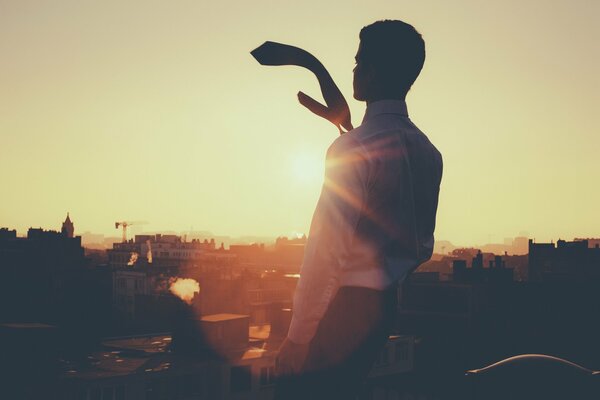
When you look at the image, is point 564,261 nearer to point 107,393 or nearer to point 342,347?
point 107,393

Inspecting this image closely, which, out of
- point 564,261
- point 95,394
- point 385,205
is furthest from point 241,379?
point 564,261

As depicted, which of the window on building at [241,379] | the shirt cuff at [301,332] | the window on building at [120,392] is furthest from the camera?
the window on building at [241,379]

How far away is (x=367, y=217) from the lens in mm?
3021

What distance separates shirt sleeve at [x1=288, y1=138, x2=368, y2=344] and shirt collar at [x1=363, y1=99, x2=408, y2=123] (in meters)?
0.47

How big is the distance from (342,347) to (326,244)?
1.37 ft

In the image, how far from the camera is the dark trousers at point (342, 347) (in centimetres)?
296

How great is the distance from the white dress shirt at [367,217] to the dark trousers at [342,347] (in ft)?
0.24

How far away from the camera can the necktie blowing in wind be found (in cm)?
322

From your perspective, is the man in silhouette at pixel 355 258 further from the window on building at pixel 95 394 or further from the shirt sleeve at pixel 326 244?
the window on building at pixel 95 394

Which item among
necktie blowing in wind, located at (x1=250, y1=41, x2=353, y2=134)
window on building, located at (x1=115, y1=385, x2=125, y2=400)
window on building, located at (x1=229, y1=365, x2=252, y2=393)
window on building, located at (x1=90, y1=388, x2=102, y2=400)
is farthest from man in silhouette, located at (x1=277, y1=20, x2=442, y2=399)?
window on building, located at (x1=229, y1=365, x2=252, y2=393)

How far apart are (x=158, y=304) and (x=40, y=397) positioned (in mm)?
33497

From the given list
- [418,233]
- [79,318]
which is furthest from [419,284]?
[418,233]

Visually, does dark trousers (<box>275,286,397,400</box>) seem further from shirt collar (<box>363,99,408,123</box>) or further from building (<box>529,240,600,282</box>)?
building (<box>529,240,600,282</box>)

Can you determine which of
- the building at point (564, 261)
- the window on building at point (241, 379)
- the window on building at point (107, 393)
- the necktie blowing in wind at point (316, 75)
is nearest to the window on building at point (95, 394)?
the window on building at point (107, 393)
